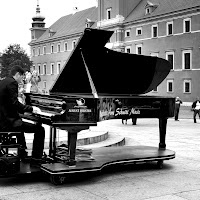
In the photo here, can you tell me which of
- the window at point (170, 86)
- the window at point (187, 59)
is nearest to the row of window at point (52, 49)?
the window at point (170, 86)

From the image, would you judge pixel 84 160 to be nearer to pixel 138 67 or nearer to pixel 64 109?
pixel 64 109

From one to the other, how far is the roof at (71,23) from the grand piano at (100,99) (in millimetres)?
59403

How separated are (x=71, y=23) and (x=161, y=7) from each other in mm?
26822

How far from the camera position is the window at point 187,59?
4594 cm

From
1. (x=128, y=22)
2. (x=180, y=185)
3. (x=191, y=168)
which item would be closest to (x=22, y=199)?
(x=180, y=185)

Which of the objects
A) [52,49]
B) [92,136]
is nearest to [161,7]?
[52,49]

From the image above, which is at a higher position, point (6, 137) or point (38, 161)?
point (6, 137)

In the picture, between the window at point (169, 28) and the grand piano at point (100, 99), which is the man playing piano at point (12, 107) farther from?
the window at point (169, 28)

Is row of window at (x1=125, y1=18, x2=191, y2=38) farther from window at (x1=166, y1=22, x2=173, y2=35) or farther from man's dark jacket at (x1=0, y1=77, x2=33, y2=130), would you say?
man's dark jacket at (x1=0, y1=77, x2=33, y2=130)

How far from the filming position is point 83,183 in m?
7.00

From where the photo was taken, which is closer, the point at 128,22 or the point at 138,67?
the point at 138,67

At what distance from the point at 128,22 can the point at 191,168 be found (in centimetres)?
4758

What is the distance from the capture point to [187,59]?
46406 millimetres

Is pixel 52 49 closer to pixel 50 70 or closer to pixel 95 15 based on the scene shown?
pixel 50 70
